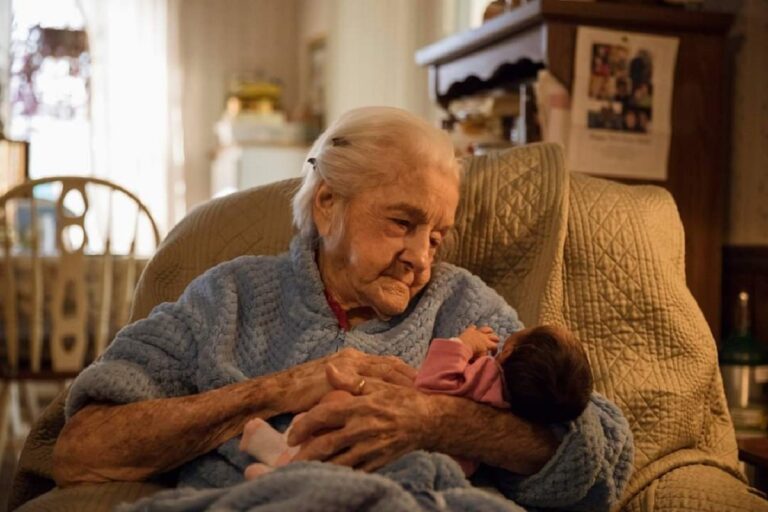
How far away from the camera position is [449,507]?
1185 mm

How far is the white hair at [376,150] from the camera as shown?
1.51 m

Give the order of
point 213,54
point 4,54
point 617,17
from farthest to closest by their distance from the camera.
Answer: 1. point 213,54
2. point 4,54
3. point 617,17

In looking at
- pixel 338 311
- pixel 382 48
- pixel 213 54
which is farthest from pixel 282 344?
pixel 213 54

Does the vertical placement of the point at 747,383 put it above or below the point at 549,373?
below

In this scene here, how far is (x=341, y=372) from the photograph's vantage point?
1.38m

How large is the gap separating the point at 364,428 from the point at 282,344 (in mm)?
270

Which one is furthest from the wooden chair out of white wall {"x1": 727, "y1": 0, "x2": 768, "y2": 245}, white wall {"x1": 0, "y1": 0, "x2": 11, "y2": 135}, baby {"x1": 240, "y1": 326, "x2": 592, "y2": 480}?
white wall {"x1": 0, "y1": 0, "x2": 11, "y2": 135}

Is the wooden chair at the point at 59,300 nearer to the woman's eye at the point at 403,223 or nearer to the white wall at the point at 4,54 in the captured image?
the woman's eye at the point at 403,223

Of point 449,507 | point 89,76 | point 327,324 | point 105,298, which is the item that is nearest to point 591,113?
point 327,324

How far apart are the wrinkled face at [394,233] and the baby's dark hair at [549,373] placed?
0.25 metres

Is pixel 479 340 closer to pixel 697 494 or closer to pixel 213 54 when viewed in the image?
pixel 697 494

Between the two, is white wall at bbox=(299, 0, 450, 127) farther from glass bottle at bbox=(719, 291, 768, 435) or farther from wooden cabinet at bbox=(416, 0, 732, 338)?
glass bottle at bbox=(719, 291, 768, 435)

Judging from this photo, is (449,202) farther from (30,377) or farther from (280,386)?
(30,377)

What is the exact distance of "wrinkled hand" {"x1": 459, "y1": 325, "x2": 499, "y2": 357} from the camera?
140 centimetres
